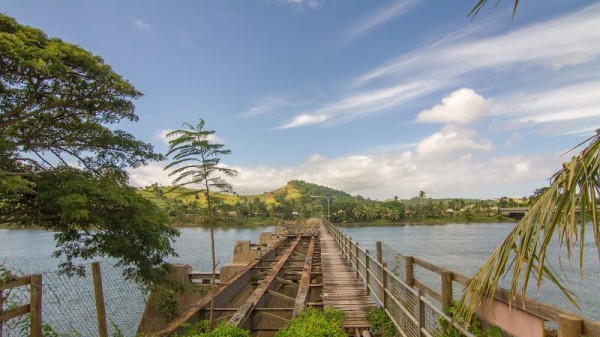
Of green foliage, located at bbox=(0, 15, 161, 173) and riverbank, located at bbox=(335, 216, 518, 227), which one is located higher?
green foliage, located at bbox=(0, 15, 161, 173)

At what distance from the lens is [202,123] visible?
25.6 feet

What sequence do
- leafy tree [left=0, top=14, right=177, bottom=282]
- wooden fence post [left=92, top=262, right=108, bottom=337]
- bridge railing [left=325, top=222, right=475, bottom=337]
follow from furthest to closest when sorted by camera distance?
leafy tree [left=0, top=14, right=177, bottom=282], wooden fence post [left=92, top=262, right=108, bottom=337], bridge railing [left=325, top=222, right=475, bottom=337]

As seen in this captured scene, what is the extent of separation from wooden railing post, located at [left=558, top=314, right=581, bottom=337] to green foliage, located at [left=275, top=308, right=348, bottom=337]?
14.7 ft

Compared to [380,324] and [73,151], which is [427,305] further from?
[73,151]

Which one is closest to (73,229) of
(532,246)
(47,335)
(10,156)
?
(10,156)

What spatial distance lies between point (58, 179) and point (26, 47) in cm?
358

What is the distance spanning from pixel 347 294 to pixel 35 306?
6675 mm

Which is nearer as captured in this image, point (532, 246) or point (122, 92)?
point (532, 246)

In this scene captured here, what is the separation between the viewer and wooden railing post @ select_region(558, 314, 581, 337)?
236cm

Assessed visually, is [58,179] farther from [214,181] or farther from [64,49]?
[214,181]

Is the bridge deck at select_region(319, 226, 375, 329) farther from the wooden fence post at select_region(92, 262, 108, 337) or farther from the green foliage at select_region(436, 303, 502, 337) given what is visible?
the wooden fence post at select_region(92, 262, 108, 337)

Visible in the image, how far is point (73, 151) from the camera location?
43.8ft

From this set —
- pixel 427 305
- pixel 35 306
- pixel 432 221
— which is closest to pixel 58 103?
pixel 35 306

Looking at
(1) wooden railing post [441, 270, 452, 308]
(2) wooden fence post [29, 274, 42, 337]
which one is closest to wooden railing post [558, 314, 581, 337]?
(1) wooden railing post [441, 270, 452, 308]
